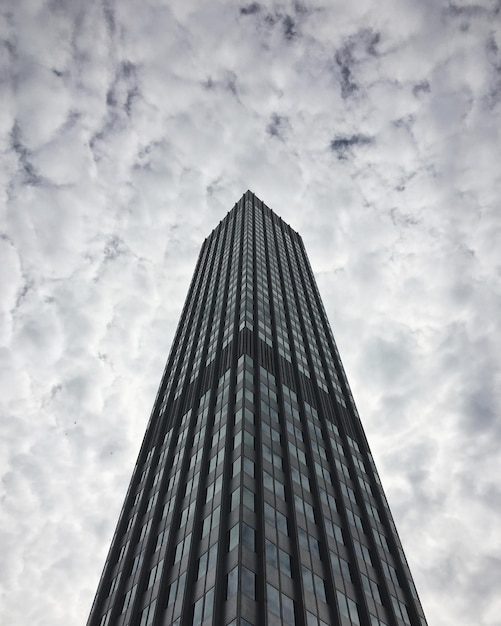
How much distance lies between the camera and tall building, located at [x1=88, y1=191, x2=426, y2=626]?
4034 cm

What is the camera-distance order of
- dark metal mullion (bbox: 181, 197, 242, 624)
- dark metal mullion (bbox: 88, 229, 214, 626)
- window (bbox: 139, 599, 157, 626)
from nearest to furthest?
dark metal mullion (bbox: 181, 197, 242, 624) → window (bbox: 139, 599, 157, 626) → dark metal mullion (bbox: 88, 229, 214, 626)

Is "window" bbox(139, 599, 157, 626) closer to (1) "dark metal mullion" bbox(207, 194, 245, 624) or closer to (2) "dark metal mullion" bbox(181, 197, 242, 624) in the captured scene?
(2) "dark metal mullion" bbox(181, 197, 242, 624)

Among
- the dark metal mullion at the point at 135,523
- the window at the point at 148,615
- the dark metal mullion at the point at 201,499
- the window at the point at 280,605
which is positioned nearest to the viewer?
the window at the point at 280,605

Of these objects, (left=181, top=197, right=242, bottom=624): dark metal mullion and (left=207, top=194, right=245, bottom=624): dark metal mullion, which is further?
(left=181, top=197, right=242, bottom=624): dark metal mullion

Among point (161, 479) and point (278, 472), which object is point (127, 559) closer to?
point (161, 479)

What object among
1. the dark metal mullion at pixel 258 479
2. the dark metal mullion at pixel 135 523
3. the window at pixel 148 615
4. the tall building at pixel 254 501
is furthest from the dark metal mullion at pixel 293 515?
the dark metal mullion at pixel 135 523

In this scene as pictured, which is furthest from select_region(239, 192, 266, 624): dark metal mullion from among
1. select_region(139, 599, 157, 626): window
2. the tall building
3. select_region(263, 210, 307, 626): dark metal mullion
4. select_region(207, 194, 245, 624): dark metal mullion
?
select_region(139, 599, 157, 626): window

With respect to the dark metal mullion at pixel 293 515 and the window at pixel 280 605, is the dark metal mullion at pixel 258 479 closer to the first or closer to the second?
the window at pixel 280 605

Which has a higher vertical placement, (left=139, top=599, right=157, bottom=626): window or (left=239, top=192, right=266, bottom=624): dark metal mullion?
(left=239, top=192, right=266, bottom=624): dark metal mullion

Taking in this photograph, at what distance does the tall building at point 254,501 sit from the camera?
40.3 metres

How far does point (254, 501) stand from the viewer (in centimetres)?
4641

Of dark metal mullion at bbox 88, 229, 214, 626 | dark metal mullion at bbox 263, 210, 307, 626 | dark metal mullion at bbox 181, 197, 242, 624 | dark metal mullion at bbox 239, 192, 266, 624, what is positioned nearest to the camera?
dark metal mullion at bbox 239, 192, 266, 624

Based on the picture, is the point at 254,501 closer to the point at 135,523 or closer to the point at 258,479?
the point at 258,479

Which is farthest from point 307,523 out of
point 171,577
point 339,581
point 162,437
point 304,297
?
point 304,297
